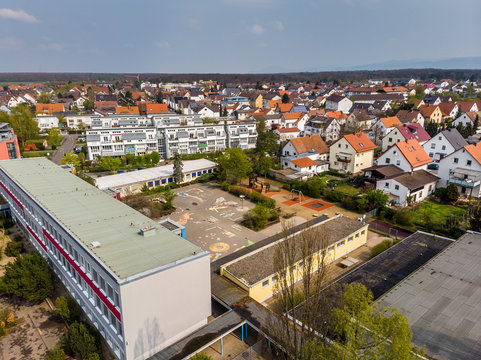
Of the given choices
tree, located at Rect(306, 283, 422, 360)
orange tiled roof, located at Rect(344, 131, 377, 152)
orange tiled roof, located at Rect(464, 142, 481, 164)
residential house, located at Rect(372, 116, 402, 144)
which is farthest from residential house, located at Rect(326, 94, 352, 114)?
tree, located at Rect(306, 283, 422, 360)

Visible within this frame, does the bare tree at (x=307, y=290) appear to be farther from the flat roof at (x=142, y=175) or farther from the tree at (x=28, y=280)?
the flat roof at (x=142, y=175)

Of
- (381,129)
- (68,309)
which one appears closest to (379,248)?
(68,309)

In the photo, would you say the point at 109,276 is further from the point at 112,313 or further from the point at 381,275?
the point at 381,275

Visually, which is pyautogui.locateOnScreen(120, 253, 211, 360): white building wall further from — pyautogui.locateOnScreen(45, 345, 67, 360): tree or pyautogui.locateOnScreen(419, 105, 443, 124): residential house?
pyautogui.locateOnScreen(419, 105, 443, 124): residential house

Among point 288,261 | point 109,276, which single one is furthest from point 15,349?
point 288,261

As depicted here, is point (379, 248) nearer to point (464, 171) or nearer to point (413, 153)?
point (464, 171)

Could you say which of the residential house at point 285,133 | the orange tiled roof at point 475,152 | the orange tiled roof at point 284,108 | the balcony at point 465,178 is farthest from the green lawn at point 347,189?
the orange tiled roof at point 284,108
